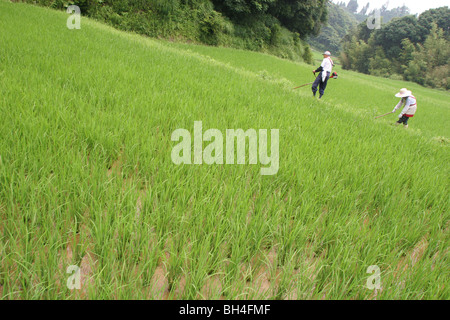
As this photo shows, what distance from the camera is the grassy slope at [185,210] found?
2.92 ft

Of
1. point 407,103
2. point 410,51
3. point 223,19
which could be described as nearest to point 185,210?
point 407,103

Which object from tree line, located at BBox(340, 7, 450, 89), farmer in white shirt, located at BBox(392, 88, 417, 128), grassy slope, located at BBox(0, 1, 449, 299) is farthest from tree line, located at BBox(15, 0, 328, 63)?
tree line, located at BBox(340, 7, 450, 89)

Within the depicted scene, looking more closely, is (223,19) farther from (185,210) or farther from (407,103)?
(185,210)

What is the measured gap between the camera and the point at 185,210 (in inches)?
46.9

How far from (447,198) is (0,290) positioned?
8.93 feet

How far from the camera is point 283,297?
899mm

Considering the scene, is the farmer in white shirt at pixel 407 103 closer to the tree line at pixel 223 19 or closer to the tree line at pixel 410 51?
the tree line at pixel 223 19

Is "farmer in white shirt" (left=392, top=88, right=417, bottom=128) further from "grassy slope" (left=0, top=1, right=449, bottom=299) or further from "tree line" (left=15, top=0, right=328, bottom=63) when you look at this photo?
"tree line" (left=15, top=0, right=328, bottom=63)
